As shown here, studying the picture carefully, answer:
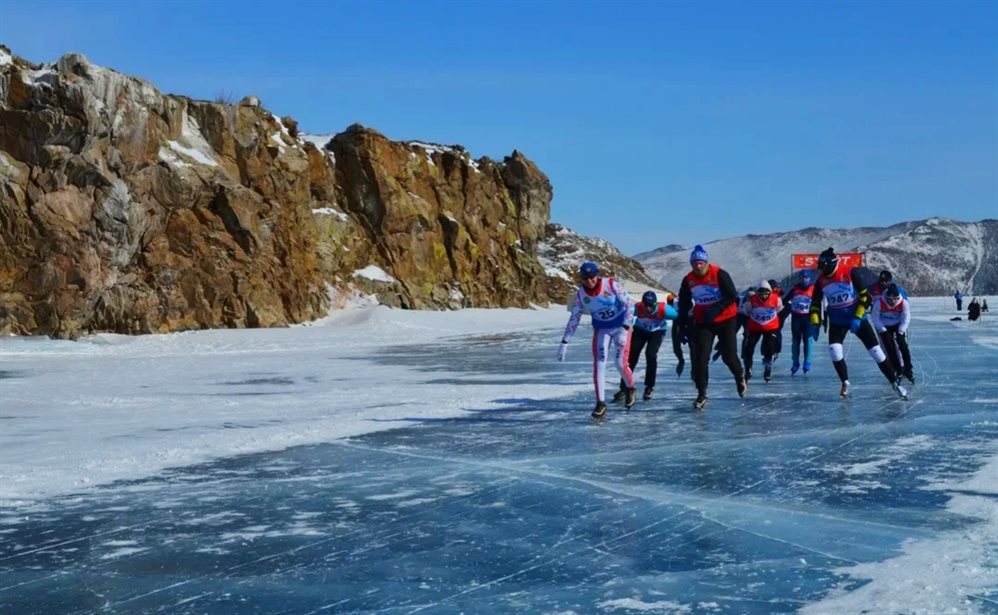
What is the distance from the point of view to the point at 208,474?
722 cm

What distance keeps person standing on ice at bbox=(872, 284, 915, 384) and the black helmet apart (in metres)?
1.40

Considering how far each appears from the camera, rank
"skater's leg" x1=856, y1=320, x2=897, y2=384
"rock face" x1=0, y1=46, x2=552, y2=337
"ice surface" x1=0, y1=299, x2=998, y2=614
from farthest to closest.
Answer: "rock face" x1=0, y1=46, x2=552, y2=337
"skater's leg" x1=856, y1=320, x2=897, y2=384
"ice surface" x1=0, y1=299, x2=998, y2=614

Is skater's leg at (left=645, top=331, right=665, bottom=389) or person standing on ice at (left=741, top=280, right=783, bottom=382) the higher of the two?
person standing on ice at (left=741, top=280, right=783, bottom=382)

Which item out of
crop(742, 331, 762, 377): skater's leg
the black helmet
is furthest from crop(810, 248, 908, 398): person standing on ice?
crop(742, 331, 762, 377): skater's leg

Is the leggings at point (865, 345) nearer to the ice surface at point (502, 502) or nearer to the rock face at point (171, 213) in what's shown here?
the ice surface at point (502, 502)

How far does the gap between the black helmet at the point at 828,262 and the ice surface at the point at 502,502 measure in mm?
1544

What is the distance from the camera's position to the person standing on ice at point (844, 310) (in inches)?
454

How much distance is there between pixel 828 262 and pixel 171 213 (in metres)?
25.9

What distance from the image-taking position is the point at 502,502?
6.04 meters

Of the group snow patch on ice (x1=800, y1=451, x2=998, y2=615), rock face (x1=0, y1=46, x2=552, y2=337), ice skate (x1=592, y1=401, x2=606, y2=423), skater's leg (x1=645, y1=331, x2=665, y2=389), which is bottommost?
snow patch on ice (x1=800, y1=451, x2=998, y2=615)

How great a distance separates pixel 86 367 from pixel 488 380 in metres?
8.64

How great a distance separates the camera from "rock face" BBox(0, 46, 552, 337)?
2794 centimetres

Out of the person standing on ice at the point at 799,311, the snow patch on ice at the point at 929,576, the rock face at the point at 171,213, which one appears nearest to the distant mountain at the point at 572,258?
the rock face at the point at 171,213

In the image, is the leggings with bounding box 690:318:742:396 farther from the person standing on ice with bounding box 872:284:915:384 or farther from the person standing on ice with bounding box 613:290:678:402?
the person standing on ice with bounding box 872:284:915:384
